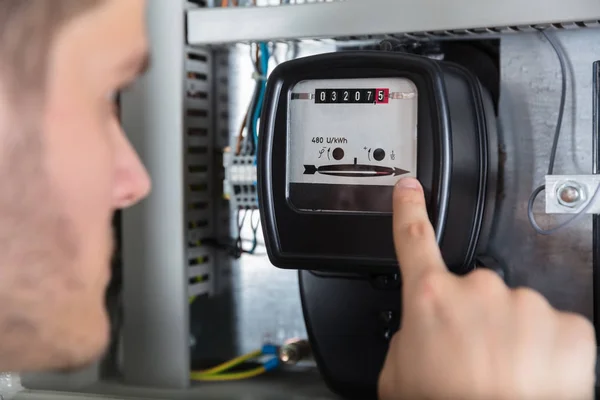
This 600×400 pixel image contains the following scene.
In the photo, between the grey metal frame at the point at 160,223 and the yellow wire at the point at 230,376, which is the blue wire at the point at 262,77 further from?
the yellow wire at the point at 230,376

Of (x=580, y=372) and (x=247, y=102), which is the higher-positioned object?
(x=247, y=102)

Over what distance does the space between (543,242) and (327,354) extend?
11.2 inches

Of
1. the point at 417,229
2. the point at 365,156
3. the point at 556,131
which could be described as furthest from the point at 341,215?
the point at 556,131

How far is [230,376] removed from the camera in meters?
0.99

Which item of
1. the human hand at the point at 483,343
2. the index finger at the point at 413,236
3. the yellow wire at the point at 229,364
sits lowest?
the yellow wire at the point at 229,364

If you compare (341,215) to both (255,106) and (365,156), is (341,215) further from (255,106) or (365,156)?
(255,106)

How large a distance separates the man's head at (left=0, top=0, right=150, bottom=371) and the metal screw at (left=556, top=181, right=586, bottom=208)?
442 millimetres

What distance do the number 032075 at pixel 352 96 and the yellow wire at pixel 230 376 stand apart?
390 millimetres

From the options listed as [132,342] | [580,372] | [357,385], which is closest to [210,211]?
[132,342]

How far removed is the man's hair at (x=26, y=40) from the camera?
56 cm

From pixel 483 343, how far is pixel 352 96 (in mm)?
325

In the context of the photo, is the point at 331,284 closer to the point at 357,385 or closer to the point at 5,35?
the point at 357,385

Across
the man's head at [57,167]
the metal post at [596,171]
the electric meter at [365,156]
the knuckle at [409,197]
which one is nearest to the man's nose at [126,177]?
the man's head at [57,167]

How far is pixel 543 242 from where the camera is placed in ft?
2.94
